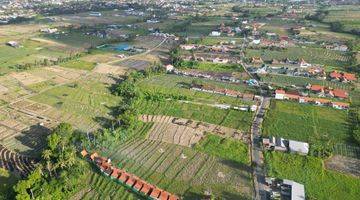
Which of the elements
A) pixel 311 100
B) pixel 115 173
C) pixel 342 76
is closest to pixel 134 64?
pixel 311 100

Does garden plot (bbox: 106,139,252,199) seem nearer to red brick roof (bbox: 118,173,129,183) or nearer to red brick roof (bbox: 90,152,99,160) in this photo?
red brick roof (bbox: 90,152,99,160)

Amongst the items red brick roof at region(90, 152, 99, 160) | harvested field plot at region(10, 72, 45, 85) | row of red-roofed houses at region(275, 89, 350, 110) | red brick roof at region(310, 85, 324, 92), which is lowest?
harvested field plot at region(10, 72, 45, 85)

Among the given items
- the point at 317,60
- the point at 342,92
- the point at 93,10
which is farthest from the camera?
the point at 93,10

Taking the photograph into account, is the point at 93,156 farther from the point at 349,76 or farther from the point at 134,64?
the point at 349,76

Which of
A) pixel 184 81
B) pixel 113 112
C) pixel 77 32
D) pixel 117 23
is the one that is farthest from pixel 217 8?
pixel 113 112

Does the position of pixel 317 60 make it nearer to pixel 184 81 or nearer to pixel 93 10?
pixel 184 81

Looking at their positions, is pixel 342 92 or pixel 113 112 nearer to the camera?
pixel 113 112

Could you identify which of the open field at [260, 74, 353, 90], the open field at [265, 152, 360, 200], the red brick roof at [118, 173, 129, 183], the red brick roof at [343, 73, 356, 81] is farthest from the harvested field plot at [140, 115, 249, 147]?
the red brick roof at [343, 73, 356, 81]
